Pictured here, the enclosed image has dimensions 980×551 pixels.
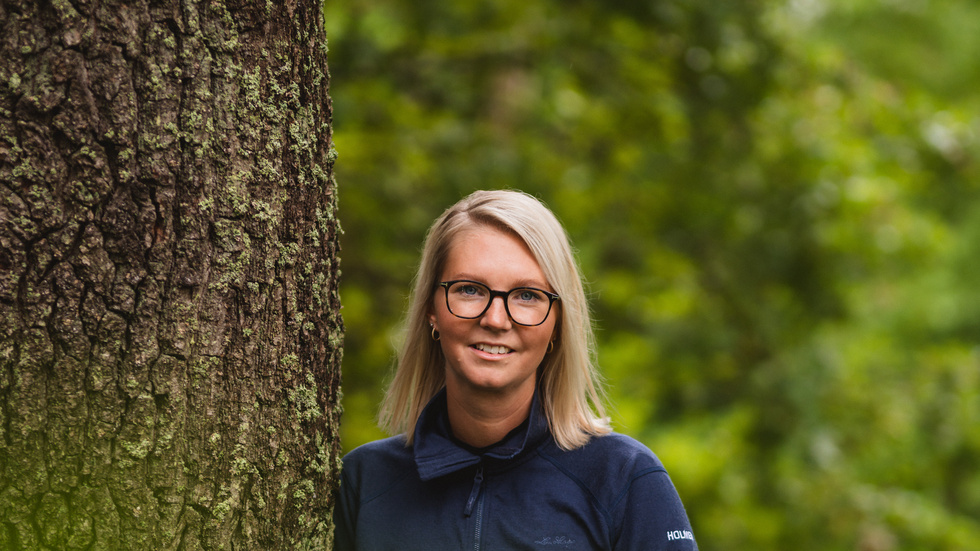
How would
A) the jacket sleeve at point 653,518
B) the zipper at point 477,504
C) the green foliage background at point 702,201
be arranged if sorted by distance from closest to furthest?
the jacket sleeve at point 653,518, the zipper at point 477,504, the green foliage background at point 702,201

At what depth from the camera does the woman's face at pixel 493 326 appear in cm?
198

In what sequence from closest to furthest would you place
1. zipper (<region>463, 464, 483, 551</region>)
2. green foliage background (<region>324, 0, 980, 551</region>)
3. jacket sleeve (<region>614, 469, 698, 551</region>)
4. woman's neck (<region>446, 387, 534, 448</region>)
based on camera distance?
jacket sleeve (<region>614, 469, 698, 551</region>)
zipper (<region>463, 464, 483, 551</region>)
woman's neck (<region>446, 387, 534, 448</region>)
green foliage background (<region>324, 0, 980, 551</region>)

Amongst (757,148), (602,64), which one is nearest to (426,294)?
(602,64)

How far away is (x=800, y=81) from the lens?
22.2ft

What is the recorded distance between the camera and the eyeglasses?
197 cm

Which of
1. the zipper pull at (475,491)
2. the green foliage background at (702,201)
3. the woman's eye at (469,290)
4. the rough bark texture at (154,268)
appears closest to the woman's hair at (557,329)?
the woman's eye at (469,290)

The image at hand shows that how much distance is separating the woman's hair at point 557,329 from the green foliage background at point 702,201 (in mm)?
2751

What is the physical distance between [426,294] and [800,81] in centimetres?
560

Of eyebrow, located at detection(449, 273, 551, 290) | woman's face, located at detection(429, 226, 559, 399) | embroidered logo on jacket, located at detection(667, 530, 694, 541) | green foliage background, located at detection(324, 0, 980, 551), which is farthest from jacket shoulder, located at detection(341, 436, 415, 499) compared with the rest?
green foliage background, located at detection(324, 0, 980, 551)

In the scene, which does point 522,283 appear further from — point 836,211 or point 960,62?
point 960,62

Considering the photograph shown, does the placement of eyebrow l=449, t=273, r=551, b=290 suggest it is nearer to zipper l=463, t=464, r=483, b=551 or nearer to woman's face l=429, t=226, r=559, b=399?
woman's face l=429, t=226, r=559, b=399

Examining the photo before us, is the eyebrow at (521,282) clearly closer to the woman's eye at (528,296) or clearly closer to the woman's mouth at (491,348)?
the woman's eye at (528,296)

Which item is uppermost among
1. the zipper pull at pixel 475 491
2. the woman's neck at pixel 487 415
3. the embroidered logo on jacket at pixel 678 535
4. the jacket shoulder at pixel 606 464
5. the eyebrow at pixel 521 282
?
the eyebrow at pixel 521 282

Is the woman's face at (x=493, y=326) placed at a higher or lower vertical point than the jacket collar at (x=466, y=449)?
higher
